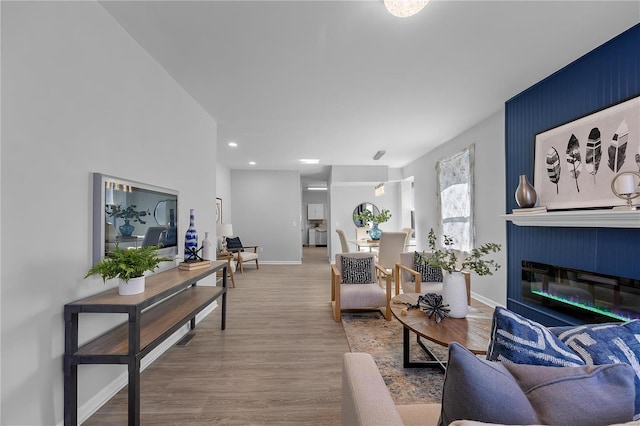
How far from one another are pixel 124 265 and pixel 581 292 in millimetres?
3714

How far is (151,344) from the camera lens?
1687 millimetres

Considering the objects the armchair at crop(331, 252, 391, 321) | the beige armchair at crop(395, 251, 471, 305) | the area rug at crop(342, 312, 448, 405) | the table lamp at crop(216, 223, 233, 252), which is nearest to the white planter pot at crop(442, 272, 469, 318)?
the area rug at crop(342, 312, 448, 405)

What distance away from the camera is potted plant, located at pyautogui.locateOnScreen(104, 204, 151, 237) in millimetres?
1894

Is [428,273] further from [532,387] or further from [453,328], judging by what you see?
[532,387]

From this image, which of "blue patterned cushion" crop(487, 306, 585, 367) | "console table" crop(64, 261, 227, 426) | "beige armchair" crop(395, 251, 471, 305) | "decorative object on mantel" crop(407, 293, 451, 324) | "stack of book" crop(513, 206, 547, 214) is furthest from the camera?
"beige armchair" crop(395, 251, 471, 305)

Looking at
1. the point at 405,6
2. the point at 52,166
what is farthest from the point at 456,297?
the point at 52,166

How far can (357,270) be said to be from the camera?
372 centimetres

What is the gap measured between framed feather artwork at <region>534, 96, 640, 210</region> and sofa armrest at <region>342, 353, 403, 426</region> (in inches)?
99.6

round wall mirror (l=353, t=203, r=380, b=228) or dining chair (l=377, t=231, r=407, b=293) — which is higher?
round wall mirror (l=353, t=203, r=380, b=228)

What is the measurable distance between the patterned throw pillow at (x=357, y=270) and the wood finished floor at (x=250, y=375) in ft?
1.90

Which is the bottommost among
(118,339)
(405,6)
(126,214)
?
(118,339)

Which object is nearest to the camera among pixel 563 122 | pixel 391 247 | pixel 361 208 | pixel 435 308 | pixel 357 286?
pixel 435 308

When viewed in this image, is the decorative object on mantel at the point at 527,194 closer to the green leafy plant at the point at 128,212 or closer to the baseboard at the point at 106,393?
the green leafy plant at the point at 128,212

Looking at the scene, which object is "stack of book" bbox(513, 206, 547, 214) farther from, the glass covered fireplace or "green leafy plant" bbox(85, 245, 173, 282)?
"green leafy plant" bbox(85, 245, 173, 282)
